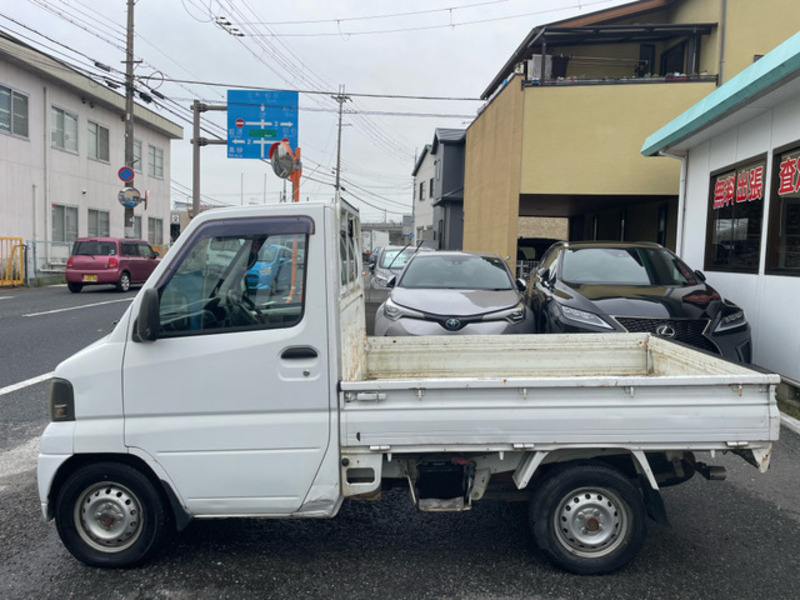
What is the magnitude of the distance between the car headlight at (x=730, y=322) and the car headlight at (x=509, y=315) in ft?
6.61

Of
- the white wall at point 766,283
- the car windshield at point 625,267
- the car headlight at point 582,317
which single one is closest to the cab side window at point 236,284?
the car headlight at point 582,317

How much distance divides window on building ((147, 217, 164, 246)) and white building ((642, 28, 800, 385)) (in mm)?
27722

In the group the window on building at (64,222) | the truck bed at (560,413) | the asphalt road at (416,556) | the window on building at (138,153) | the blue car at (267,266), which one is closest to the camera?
the truck bed at (560,413)

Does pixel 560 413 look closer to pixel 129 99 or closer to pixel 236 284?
pixel 236 284

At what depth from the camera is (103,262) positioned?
57.6 ft

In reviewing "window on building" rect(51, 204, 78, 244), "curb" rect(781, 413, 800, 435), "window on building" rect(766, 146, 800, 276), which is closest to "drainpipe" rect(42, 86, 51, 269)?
"window on building" rect(51, 204, 78, 244)

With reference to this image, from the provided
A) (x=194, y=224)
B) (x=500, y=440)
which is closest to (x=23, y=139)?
(x=194, y=224)

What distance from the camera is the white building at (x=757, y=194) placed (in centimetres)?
655

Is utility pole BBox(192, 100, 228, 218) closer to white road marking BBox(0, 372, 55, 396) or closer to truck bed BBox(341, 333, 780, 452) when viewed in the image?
white road marking BBox(0, 372, 55, 396)

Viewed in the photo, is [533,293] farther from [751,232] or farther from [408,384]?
[408,384]

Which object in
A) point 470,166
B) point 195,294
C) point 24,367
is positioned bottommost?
point 24,367

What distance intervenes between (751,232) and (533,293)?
2882 mm

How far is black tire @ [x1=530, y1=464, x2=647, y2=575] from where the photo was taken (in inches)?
123

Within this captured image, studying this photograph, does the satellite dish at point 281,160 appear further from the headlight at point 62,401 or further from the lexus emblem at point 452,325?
the headlight at point 62,401
